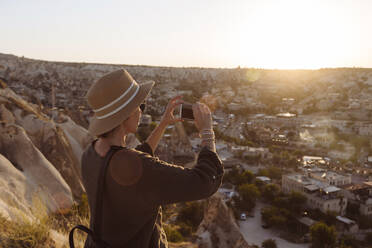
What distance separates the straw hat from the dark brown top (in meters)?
0.10

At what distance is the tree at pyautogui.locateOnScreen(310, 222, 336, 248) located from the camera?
35.0ft

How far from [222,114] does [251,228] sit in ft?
94.1

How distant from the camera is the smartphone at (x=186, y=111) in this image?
1.13 meters

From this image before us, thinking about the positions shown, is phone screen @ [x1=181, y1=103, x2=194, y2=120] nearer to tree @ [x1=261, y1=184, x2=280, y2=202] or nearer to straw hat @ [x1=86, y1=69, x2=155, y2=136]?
straw hat @ [x1=86, y1=69, x2=155, y2=136]

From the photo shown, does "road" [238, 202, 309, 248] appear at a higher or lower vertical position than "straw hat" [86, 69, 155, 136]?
lower

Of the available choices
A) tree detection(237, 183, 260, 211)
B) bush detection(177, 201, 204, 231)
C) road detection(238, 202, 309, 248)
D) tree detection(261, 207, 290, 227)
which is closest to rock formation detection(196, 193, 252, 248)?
bush detection(177, 201, 204, 231)

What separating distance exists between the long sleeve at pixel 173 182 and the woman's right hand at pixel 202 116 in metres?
0.16

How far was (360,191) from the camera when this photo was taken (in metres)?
15.0

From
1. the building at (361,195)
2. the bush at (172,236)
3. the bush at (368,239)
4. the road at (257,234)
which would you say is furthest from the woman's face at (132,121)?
the building at (361,195)

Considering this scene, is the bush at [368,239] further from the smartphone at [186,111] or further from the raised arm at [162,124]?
the smartphone at [186,111]

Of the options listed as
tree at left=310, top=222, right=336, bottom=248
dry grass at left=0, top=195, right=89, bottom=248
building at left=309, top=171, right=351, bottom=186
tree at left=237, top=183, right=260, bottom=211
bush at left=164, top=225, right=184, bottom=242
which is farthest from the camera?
building at left=309, top=171, right=351, bottom=186

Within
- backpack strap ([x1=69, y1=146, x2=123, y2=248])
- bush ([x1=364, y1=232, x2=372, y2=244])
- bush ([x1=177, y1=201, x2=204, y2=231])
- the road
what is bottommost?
bush ([x1=364, y1=232, x2=372, y2=244])

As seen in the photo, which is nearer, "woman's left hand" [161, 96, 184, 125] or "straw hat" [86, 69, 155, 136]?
"straw hat" [86, 69, 155, 136]

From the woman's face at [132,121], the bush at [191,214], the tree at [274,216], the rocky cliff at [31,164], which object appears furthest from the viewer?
the tree at [274,216]
